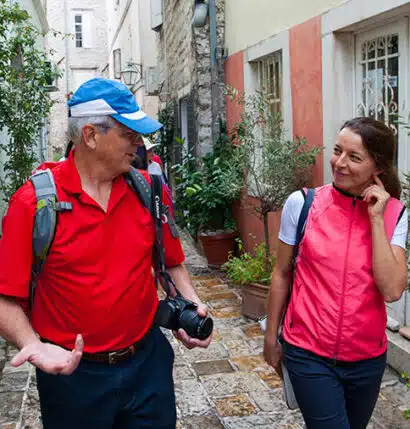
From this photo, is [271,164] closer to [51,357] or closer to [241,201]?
[241,201]

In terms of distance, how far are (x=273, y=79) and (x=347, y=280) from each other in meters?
4.96

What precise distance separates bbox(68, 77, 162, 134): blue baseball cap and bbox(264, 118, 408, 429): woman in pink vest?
0.71 m

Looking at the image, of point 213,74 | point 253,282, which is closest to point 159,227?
point 253,282

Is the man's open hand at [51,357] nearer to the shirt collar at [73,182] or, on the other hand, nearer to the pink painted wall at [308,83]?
the shirt collar at [73,182]

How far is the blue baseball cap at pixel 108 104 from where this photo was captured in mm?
2107

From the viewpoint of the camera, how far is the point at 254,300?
5641 millimetres

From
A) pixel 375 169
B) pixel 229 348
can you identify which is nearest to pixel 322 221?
pixel 375 169

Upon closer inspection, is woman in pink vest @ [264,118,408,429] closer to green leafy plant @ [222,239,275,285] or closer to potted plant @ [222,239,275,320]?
potted plant @ [222,239,275,320]

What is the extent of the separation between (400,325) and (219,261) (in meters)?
3.66

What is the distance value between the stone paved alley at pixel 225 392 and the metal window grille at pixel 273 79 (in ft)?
8.63

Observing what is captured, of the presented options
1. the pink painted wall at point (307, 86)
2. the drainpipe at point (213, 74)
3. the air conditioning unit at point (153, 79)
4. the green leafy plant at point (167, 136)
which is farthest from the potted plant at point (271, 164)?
the air conditioning unit at point (153, 79)

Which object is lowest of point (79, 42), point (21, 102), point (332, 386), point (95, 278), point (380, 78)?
point (332, 386)

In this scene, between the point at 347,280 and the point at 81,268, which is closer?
the point at 81,268

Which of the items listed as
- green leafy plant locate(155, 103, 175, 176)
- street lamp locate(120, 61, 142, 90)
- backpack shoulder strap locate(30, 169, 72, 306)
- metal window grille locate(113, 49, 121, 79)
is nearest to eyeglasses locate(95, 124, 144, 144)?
backpack shoulder strap locate(30, 169, 72, 306)
